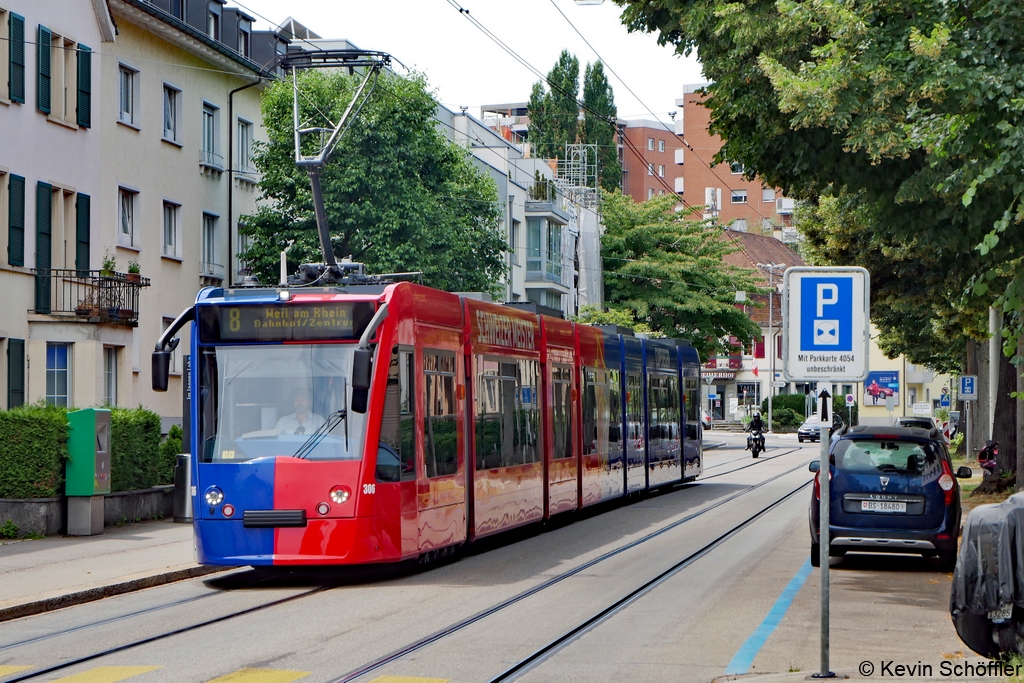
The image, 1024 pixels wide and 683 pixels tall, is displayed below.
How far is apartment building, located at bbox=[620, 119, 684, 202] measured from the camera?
406 feet

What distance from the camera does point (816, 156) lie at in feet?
47.8

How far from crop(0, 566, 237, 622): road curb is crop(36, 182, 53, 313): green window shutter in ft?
43.8

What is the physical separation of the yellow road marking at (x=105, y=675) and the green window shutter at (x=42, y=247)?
19495 millimetres

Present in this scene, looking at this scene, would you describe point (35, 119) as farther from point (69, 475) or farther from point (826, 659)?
point (826, 659)

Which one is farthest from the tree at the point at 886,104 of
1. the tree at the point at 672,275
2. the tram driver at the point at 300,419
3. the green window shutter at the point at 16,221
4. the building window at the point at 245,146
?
the tree at the point at 672,275

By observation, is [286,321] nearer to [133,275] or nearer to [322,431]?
[322,431]

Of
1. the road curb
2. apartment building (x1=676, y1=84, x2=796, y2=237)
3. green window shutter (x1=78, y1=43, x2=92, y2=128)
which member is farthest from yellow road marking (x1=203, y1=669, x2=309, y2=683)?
apartment building (x1=676, y1=84, x2=796, y2=237)

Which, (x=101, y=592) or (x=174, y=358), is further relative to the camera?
(x=174, y=358)

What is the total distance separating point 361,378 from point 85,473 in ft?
23.5

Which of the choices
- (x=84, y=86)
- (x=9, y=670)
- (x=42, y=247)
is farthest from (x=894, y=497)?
(x=84, y=86)

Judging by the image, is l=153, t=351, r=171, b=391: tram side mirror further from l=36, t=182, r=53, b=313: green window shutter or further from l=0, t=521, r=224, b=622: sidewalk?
l=36, t=182, r=53, b=313: green window shutter

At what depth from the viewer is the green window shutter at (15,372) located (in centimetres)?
2698

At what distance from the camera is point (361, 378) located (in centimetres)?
1295

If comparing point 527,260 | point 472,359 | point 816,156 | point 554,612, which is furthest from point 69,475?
point 527,260
